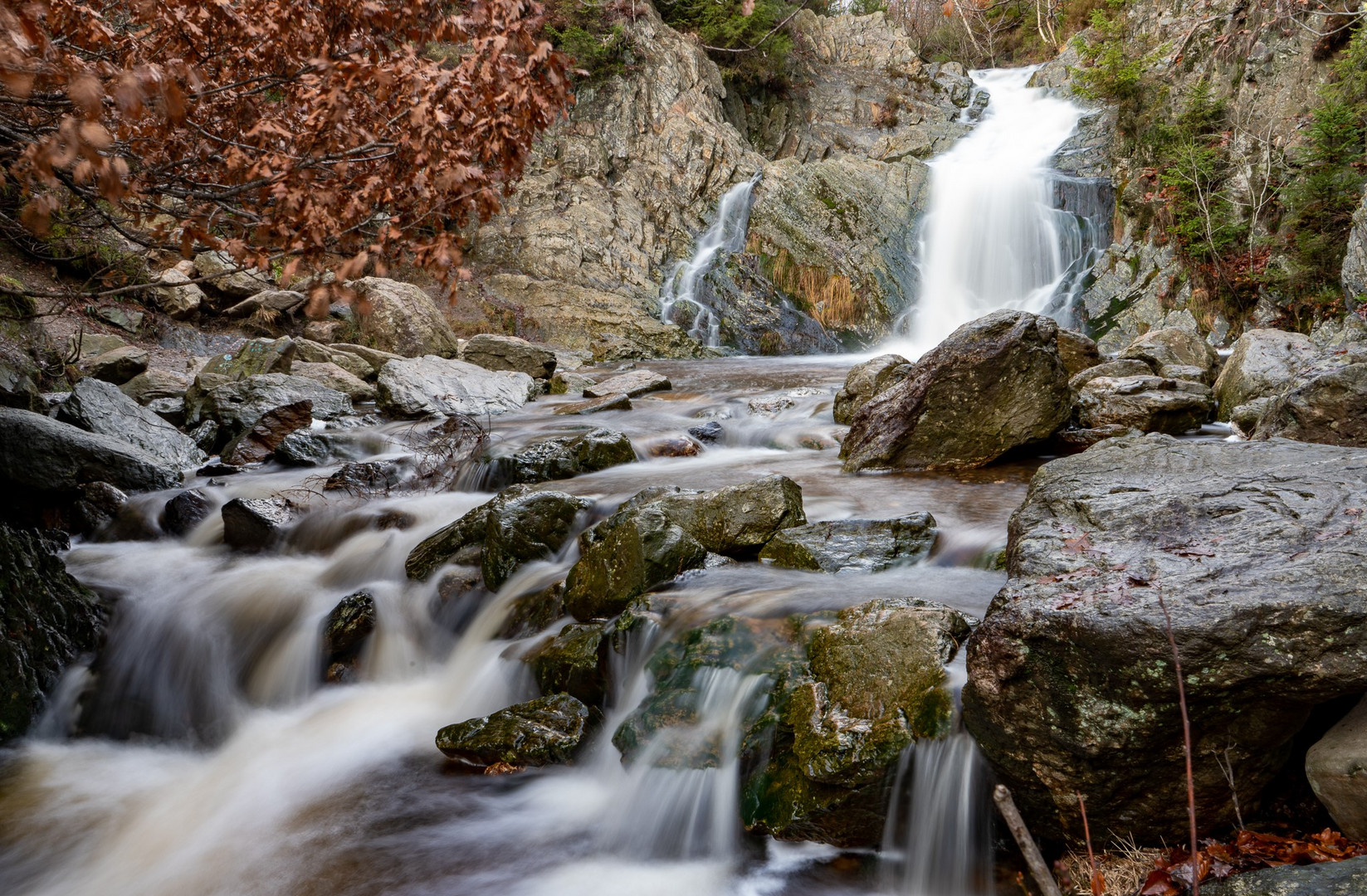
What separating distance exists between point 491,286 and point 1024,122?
1701cm

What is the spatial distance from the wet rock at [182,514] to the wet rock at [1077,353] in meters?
9.35

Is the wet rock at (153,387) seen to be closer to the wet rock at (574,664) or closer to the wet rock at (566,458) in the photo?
the wet rock at (566,458)

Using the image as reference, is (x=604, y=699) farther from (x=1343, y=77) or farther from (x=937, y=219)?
(x=937, y=219)

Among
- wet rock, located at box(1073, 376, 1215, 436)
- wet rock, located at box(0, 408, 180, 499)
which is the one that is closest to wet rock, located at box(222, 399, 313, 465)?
wet rock, located at box(0, 408, 180, 499)

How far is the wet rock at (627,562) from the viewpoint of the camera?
15.0ft

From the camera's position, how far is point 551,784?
386 cm

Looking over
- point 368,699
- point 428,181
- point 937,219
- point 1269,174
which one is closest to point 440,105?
point 428,181

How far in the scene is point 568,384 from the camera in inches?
524

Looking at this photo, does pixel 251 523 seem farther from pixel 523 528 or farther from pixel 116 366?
pixel 116 366

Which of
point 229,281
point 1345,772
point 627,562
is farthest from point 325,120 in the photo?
point 229,281

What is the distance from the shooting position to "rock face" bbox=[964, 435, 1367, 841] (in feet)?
7.76

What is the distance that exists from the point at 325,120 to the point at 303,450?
604 cm

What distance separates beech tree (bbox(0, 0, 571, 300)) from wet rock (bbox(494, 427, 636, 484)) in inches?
155

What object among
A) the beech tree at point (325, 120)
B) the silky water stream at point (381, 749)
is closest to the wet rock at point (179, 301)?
the silky water stream at point (381, 749)
